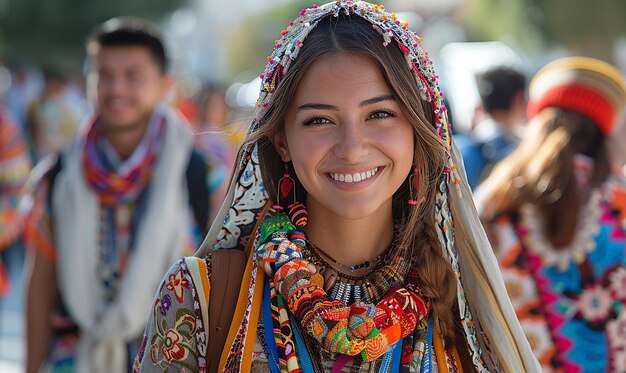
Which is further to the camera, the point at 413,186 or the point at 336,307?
the point at 413,186

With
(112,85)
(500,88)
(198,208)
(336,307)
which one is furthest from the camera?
(500,88)

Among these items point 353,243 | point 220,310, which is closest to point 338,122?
point 353,243

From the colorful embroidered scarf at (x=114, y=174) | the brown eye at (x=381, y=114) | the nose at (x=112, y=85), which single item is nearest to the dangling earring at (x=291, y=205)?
the brown eye at (x=381, y=114)

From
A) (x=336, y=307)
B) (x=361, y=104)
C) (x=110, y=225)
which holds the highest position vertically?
(x=361, y=104)

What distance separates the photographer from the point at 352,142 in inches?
92.8

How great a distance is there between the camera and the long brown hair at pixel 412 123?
7.90 ft

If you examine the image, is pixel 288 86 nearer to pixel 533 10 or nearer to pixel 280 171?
pixel 280 171

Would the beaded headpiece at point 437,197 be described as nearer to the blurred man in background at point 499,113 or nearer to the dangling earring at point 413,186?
the dangling earring at point 413,186

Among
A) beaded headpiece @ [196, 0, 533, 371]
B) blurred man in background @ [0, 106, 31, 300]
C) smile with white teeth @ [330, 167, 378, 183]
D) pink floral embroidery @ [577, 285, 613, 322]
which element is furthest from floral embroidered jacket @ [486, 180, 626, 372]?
blurred man in background @ [0, 106, 31, 300]

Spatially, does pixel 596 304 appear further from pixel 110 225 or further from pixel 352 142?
pixel 110 225

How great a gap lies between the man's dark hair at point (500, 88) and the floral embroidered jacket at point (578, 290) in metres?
2.83

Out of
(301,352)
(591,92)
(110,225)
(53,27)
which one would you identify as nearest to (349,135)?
(301,352)

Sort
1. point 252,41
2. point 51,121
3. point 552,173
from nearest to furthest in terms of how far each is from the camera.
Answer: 1. point 552,173
2. point 51,121
3. point 252,41

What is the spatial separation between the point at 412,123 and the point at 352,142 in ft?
0.52
